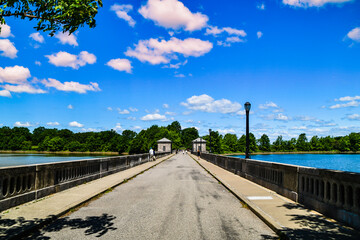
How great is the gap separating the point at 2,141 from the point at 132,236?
598 feet

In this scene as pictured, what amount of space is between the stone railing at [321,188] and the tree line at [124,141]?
12003 centimetres

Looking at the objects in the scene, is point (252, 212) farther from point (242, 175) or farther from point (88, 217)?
point (242, 175)

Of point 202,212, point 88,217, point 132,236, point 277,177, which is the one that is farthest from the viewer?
point 277,177

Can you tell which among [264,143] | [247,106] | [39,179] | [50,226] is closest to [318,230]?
[50,226]

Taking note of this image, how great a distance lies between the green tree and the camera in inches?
7384

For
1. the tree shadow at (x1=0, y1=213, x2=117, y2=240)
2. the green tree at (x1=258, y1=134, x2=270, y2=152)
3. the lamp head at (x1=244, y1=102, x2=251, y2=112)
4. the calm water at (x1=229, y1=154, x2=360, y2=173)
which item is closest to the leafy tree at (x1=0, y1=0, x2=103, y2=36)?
the tree shadow at (x1=0, y1=213, x2=117, y2=240)

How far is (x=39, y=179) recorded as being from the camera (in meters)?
8.90

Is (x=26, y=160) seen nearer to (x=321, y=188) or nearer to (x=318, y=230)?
(x=321, y=188)

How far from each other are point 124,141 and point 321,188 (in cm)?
14718

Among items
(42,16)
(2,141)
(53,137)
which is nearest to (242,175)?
(42,16)

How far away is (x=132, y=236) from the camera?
5.35 meters

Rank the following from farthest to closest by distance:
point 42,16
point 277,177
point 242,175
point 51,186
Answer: point 242,175, point 277,177, point 51,186, point 42,16

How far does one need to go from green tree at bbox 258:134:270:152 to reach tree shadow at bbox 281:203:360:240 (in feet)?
Answer: 622

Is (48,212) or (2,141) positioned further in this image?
(2,141)
